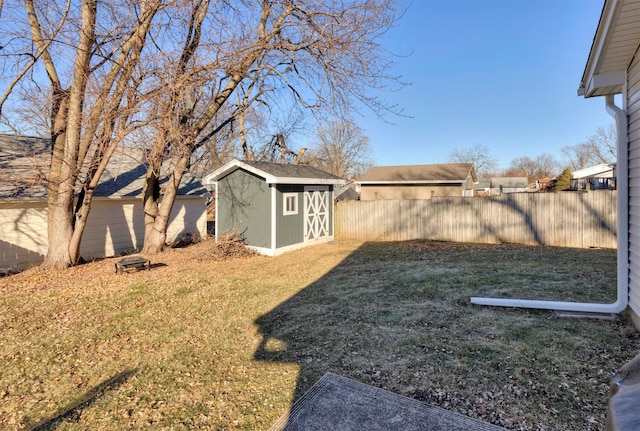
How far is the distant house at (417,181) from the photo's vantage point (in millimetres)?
22406

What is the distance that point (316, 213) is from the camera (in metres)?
12.4

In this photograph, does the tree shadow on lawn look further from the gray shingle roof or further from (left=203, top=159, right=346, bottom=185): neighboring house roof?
the gray shingle roof

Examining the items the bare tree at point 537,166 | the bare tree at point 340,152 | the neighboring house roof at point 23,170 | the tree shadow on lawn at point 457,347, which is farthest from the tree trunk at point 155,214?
the bare tree at point 537,166

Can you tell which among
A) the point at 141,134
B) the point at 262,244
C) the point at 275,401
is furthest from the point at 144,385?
the point at 262,244

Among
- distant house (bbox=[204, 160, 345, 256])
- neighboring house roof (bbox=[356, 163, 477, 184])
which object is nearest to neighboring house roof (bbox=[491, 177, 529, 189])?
neighboring house roof (bbox=[356, 163, 477, 184])

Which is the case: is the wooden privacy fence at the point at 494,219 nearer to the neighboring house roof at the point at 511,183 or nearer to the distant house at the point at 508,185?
the distant house at the point at 508,185

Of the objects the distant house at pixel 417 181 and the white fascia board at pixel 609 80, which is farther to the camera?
the distant house at pixel 417 181

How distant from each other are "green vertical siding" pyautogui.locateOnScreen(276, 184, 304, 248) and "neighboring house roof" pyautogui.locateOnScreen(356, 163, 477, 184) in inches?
535

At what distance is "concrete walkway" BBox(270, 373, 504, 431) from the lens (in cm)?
250

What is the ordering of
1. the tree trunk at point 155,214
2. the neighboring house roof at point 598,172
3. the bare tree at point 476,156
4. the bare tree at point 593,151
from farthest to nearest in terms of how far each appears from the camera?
the bare tree at point 476,156 → the bare tree at point 593,151 → the neighboring house roof at point 598,172 → the tree trunk at point 155,214

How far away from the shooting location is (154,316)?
5.11m

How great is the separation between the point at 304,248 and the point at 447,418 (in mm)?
9119

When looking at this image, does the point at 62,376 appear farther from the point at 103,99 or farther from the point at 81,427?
the point at 103,99

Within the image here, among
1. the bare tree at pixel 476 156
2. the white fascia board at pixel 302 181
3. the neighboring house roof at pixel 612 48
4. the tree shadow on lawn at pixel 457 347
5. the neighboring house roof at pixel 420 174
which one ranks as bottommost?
the tree shadow on lawn at pixel 457 347
